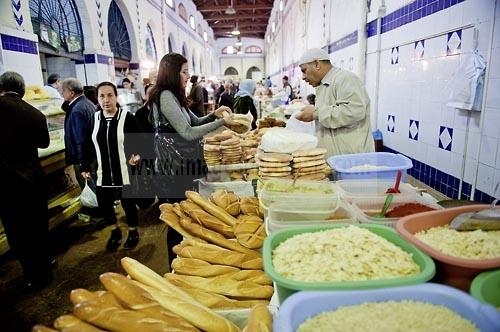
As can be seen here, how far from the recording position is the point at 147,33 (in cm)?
1395

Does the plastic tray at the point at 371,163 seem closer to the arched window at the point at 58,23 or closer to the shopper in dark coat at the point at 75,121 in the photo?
the shopper in dark coat at the point at 75,121

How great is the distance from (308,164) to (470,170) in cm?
181

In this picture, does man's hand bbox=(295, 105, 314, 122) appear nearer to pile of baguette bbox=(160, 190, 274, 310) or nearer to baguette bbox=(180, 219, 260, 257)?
pile of baguette bbox=(160, 190, 274, 310)

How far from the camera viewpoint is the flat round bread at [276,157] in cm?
226

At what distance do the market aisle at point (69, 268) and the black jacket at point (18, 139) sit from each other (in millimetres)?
1011

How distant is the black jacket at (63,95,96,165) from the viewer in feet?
14.2

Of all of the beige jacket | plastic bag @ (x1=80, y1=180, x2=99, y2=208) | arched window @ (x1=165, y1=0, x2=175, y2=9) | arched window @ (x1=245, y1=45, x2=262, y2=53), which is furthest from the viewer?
arched window @ (x1=245, y1=45, x2=262, y2=53)

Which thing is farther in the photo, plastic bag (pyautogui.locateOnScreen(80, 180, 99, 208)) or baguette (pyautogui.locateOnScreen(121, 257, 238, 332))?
plastic bag (pyautogui.locateOnScreen(80, 180, 99, 208))

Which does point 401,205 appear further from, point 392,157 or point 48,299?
point 48,299

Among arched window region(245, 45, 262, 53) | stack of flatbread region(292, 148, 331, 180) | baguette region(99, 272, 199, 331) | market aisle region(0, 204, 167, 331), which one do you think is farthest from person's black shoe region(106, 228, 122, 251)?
arched window region(245, 45, 262, 53)

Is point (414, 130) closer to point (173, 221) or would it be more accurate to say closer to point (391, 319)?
point (173, 221)

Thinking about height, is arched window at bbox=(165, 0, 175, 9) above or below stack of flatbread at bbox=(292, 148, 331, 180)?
above

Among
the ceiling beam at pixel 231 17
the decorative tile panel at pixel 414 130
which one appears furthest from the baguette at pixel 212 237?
the ceiling beam at pixel 231 17

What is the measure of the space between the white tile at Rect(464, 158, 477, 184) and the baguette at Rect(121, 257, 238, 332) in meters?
2.85
